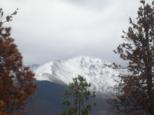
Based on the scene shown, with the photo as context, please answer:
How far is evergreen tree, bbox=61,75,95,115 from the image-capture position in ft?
164

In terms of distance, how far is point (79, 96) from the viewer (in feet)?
167

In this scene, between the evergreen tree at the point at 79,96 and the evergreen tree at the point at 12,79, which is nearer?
the evergreen tree at the point at 12,79

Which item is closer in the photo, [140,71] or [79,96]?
[140,71]

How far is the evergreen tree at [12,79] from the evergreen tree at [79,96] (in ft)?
84.0

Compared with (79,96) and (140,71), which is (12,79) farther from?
(79,96)

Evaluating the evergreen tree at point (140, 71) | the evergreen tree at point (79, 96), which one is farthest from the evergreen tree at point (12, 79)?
the evergreen tree at point (79, 96)

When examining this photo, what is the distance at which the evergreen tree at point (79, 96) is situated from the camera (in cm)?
5006

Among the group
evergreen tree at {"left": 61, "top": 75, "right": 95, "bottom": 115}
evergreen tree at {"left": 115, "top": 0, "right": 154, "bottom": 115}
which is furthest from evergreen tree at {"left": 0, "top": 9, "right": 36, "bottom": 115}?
evergreen tree at {"left": 61, "top": 75, "right": 95, "bottom": 115}

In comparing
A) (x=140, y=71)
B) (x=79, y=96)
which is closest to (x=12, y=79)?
(x=140, y=71)

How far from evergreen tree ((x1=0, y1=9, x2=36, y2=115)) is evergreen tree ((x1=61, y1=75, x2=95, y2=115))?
25614 mm

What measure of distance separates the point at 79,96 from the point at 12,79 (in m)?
28.8

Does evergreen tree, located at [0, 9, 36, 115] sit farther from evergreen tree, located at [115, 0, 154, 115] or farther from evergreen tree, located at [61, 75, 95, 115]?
evergreen tree, located at [61, 75, 95, 115]

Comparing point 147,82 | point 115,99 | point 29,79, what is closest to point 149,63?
point 147,82

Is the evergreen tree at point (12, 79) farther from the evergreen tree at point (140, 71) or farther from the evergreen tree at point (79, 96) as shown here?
the evergreen tree at point (79, 96)
